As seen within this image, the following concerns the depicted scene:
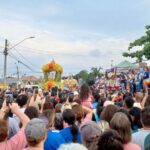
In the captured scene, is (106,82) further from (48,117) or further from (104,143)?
(104,143)

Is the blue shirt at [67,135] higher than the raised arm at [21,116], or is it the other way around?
the raised arm at [21,116]

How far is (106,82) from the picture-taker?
28.5 meters

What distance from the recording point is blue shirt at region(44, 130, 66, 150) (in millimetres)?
5352

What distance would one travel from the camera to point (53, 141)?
5391mm

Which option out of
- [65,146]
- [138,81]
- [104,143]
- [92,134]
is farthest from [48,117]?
[138,81]

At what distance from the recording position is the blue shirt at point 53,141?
17.6ft

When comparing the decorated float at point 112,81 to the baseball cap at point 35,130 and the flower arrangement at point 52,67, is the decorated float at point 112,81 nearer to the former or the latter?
the flower arrangement at point 52,67

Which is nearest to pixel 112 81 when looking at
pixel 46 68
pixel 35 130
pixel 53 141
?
pixel 46 68

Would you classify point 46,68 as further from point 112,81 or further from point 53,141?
point 53,141

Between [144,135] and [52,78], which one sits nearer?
[144,135]

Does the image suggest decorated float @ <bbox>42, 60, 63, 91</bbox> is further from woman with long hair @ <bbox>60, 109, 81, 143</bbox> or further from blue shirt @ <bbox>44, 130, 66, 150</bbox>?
blue shirt @ <bbox>44, 130, 66, 150</bbox>

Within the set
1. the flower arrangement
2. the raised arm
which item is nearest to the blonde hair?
the raised arm

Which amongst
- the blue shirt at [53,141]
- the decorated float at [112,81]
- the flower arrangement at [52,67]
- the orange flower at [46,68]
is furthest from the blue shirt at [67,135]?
the orange flower at [46,68]

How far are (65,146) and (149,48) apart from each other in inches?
1124
